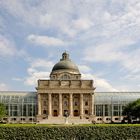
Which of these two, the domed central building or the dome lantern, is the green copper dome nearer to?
the dome lantern

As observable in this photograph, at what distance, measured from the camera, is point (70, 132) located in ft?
135

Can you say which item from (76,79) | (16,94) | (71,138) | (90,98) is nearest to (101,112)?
(90,98)

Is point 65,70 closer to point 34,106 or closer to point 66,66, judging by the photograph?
point 66,66

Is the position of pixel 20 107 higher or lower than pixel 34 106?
lower

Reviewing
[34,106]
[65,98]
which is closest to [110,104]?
[65,98]

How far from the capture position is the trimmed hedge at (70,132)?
134ft

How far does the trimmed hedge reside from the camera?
40.7 m

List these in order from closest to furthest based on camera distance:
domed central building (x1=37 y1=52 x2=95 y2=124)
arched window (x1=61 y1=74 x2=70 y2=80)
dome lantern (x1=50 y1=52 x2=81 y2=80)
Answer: domed central building (x1=37 y1=52 x2=95 y2=124)
arched window (x1=61 y1=74 x2=70 y2=80)
dome lantern (x1=50 y1=52 x2=81 y2=80)

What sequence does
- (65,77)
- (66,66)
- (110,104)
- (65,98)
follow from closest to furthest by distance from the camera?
(65,98), (110,104), (65,77), (66,66)

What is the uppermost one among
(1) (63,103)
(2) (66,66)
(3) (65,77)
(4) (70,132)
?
(2) (66,66)

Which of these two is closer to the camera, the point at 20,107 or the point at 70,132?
the point at 70,132

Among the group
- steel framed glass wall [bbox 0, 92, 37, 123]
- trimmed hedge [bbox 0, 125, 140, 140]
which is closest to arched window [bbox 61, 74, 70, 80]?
steel framed glass wall [bbox 0, 92, 37, 123]

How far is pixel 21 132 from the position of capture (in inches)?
1604

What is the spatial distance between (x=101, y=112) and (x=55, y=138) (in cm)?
6535
